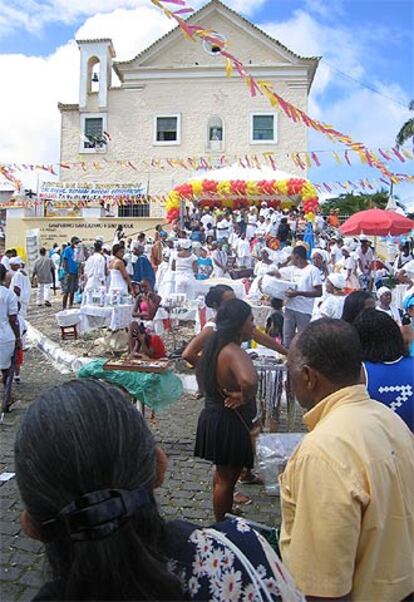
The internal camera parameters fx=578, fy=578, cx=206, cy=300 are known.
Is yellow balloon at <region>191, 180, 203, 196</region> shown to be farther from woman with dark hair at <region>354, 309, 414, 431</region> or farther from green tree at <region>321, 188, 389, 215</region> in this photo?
green tree at <region>321, 188, 389, 215</region>

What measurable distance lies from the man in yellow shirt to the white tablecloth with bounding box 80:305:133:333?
361 inches

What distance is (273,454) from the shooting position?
191 inches

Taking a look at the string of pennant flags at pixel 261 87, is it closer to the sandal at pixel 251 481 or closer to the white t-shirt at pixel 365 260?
the white t-shirt at pixel 365 260

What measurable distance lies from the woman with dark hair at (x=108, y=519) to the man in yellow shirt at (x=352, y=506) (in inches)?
19.6

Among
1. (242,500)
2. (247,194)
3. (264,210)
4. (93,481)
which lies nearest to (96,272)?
(242,500)

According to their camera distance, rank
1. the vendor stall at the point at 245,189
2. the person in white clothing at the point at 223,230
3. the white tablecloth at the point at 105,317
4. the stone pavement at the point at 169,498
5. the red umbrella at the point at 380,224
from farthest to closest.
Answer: the vendor stall at the point at 245,189, the person in white clothing at the point at 223,230, the red umbrella at the point at 380,224, the white tablecloth at the point at 105,317, the stone pavement at the point at 169,498

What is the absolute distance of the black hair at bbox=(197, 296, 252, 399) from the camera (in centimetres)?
386

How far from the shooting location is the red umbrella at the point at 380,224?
1538 centimetres

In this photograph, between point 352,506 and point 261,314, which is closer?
point 352,506

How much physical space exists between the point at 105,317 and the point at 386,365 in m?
9.39

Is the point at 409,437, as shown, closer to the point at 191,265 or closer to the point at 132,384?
the point at 132,384

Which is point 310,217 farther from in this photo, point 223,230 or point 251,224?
point 223,230

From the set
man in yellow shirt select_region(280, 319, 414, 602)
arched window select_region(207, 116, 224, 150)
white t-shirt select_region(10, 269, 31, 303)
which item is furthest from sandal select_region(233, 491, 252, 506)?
arched window select_region(207, 116, 224, 150)

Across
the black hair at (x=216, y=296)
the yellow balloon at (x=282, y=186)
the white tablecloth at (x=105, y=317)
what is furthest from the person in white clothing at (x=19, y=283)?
the yellow balloon at (x=282, y=186)
